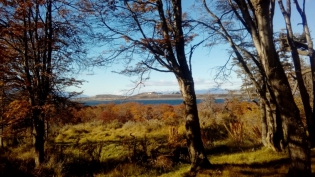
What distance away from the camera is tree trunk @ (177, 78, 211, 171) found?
272 inches

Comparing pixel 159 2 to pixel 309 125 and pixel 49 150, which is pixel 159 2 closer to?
pixel 309 125

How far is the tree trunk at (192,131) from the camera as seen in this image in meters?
6.92

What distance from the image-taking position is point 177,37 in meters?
7.23

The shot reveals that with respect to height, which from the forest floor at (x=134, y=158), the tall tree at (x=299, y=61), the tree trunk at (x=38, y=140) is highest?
the tall tree at (x=299, y=61)

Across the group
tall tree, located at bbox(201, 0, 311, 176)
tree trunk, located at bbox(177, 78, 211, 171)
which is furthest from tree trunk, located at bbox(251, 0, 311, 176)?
tree trunk, located at bbox(177, 78, 211, 171)

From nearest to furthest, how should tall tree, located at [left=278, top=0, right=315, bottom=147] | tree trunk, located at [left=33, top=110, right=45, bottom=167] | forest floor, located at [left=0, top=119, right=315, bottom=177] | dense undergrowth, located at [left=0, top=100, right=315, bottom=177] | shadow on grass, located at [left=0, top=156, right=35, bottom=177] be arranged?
forest floor, located at [left=0, top=119, right=315, bottom=177] → dense undergrowth, located at [left=0, top=100, right=315, bottom=177] → tall tree, located at [left=278, top=0, right=315, bottom=147] → shadow on grass, located at [left=0, top=156, right=35, bottom=177] → tree trunk, located at [left=33, top=110, right=45, bottom=167]

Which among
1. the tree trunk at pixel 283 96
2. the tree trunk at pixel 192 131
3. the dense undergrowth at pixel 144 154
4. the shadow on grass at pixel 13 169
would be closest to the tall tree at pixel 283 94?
the tree trunk at pixel 283 96

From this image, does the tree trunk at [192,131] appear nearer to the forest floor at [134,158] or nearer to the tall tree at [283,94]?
the forest floor at [134,158]

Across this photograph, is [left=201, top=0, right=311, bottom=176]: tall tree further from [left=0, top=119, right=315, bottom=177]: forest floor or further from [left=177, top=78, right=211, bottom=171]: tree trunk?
[left=177, top=78, right=211, bottom=171]: tree trunk

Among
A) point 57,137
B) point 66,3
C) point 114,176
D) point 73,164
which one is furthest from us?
point 57,137

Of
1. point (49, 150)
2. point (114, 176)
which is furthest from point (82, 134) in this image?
point (114, 176)

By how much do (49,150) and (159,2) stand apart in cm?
960

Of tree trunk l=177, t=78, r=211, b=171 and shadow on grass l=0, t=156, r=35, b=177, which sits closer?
tree trunk l=177, t=78, r=211, b=171

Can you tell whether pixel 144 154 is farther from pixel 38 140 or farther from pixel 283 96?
pixel 283 96
